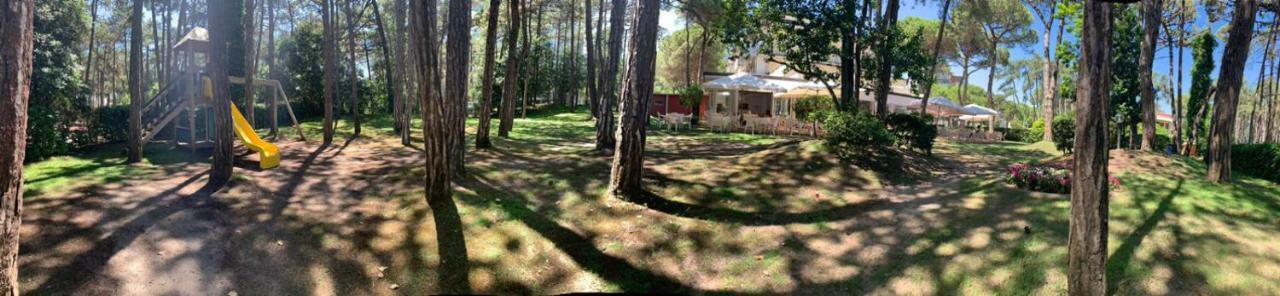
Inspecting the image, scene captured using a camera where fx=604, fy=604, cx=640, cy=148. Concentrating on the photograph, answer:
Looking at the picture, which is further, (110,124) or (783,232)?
(110,124)

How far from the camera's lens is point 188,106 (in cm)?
1202

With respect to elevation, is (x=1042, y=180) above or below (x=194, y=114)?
below

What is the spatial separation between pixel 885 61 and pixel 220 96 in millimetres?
11768

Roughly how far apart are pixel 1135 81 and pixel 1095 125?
12218mm

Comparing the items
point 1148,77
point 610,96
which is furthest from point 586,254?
point 1148,77

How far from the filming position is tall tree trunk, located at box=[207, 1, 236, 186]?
7855 mm

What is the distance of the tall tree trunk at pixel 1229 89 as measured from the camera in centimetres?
817

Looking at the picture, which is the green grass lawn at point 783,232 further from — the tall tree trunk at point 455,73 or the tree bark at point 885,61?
the tree bark at point 885,61

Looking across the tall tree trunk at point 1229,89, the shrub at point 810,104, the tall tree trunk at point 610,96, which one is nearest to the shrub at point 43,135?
the tall tree trunk at point 610,96

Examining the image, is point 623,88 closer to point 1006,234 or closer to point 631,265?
point 631,265

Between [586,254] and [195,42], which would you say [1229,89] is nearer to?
[586,254]

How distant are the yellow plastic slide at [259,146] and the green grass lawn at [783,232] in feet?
4.06

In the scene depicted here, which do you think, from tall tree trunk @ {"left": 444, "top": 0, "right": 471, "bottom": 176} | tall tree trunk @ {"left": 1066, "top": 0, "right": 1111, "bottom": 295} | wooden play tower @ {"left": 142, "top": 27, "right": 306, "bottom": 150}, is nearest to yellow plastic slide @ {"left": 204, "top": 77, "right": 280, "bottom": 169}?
wooden play tower @ {"left": 142, "top": 27, "right": 306, "bottom": 150}

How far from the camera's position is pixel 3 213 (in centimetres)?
351
